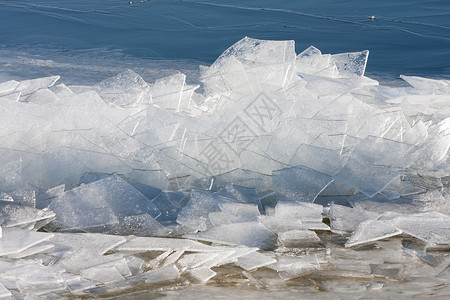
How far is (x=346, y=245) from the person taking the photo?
5.19 feet

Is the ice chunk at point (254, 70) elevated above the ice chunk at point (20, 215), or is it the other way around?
the ice chunk at point (254, 70)

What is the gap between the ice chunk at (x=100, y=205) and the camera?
1.73 m

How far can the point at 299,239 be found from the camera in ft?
5.24

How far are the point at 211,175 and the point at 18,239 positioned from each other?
698 millimetres

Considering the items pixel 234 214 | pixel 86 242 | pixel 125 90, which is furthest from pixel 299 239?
pixel 125 90

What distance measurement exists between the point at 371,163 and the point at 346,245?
45 centimetres

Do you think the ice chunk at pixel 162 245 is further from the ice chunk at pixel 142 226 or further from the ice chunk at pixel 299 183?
the ice chunk at pixel 299 183

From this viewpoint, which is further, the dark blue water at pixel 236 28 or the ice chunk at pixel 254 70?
the dark blue water at pixel 236 28

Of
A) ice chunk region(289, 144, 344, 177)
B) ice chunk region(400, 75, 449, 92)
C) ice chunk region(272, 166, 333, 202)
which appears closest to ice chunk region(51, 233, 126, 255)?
ice chunk region(272, 166, 333, 202)

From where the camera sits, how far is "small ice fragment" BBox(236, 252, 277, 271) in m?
1.44

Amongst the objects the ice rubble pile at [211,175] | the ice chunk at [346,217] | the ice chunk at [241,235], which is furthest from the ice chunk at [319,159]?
the ice chunk at [241,235]

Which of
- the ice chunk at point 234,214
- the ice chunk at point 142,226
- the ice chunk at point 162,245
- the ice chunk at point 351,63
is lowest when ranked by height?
the ice chunk at point 142,226

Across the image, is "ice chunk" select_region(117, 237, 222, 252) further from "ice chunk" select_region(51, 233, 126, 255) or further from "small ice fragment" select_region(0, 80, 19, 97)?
"small ice fragment" select_region(0, 80, 19, 97)

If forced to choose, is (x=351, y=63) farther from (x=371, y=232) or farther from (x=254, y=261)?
(x=254, y=261)
